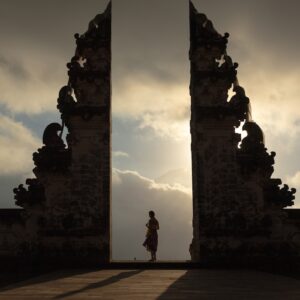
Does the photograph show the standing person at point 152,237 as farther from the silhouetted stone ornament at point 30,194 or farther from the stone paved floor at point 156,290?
the stone paved floor at point 156,290

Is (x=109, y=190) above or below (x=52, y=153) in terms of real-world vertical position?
below

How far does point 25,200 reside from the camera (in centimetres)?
1288

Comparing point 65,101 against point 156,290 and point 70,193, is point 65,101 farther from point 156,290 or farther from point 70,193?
point 156,290

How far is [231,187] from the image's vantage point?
522 inches

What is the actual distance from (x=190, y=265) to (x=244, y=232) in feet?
5.82

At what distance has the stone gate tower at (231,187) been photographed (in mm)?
12969

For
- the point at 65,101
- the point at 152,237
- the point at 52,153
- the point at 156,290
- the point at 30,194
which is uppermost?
the point at 65,101

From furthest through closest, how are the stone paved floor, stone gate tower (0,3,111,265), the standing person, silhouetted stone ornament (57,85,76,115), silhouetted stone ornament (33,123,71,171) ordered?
the standing person
silhouetted stone ornament (57,85,76,115)
silhouetted stone ornament (33,123,71,171)
stone gate tower (0,3,111,265)
the stone paved floor

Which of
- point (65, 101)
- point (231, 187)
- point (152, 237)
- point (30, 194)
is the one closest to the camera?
point (30, 194)

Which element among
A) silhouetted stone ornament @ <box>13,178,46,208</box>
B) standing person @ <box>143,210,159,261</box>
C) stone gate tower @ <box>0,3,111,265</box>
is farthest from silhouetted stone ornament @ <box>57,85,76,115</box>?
standing person @ <box>143,210,159,261</box>

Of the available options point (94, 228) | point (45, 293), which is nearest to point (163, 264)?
point (94, 228)

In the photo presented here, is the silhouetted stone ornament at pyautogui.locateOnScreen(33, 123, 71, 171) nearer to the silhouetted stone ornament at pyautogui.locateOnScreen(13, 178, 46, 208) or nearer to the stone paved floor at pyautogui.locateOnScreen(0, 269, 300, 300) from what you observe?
the silhouetted stone ornament at pyautogui.locateOnScreen(13, 178, 46, 208)

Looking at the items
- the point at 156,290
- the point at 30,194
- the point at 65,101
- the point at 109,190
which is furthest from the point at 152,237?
the point at 156,290

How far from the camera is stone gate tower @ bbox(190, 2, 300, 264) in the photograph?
12969 mm
